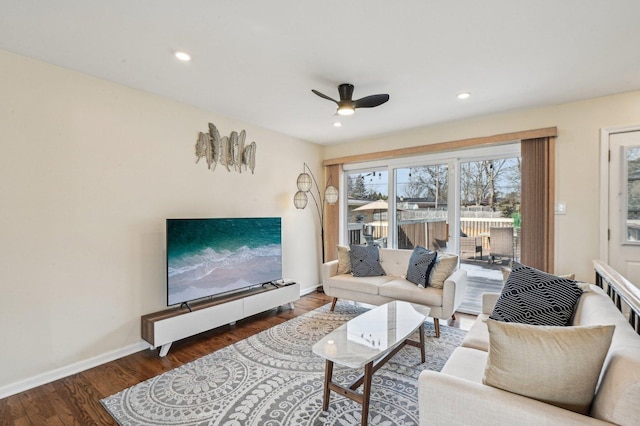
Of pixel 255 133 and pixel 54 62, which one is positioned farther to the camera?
pixel 255 133

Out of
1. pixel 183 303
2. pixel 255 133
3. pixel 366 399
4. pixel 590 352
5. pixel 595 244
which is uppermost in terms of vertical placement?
pixel 255 133

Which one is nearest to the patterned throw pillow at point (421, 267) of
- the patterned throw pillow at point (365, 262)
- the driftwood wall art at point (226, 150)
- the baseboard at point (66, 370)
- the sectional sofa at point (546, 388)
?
the patterned throw pillow at point (365, 262)

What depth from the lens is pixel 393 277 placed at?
395 cm

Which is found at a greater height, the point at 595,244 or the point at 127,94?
the point at 127,94

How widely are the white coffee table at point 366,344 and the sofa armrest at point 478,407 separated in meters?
0.54

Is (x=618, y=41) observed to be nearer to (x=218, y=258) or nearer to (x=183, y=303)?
(x=218, y=258)

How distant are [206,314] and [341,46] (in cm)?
276

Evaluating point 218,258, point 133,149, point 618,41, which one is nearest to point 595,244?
point 618,41

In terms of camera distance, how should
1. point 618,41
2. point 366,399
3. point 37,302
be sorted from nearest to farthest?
point 366,399
point 618,41
point 37,302

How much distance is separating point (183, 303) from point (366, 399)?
6.95 ft

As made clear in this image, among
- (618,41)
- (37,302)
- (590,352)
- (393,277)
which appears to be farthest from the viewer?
(393,277)

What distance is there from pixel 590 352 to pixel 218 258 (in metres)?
3.07

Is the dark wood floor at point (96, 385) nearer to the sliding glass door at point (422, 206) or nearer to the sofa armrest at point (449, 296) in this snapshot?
the sofa armrest at point (449, 296)

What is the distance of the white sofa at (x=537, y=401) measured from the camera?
100cm
